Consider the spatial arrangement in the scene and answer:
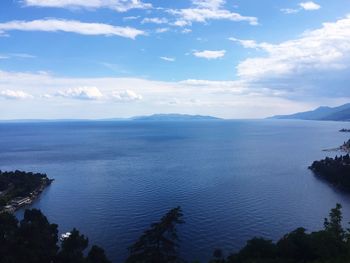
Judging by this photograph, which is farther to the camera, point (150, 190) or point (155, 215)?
point (150, 190)

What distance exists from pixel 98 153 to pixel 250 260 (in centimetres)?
11657

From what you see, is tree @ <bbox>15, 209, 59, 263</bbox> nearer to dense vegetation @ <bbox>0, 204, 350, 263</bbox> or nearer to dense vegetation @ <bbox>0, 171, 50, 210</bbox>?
dense vegetation @ <bbox>0, 204, 350, 263</bbox>

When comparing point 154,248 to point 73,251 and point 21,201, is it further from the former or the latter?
point 21,201

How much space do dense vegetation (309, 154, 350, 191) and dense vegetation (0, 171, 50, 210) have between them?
69.4 m

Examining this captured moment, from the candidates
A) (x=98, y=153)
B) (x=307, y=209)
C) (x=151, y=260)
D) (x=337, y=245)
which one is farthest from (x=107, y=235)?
(x=98, y=153)

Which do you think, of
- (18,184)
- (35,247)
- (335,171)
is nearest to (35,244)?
(35,247)

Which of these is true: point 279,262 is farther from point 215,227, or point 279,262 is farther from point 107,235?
point 107,235

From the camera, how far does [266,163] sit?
372 feet

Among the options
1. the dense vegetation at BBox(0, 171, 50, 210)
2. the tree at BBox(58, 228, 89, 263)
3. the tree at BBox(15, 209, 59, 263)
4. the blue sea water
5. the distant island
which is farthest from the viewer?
the dense vegetation at BBox(0, 171, 50, 210)

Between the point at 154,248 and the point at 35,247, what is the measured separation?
1125cm

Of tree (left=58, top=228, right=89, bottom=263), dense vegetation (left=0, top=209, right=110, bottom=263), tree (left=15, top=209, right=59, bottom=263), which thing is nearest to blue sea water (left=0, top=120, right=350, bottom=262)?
tree (left=58, top=228, right=89, bottom=263)

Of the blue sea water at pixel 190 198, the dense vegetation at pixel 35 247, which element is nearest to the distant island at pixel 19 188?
the blue sea water at pixel 190 198

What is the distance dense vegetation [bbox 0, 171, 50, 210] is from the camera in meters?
70.9

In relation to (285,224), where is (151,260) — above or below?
above
